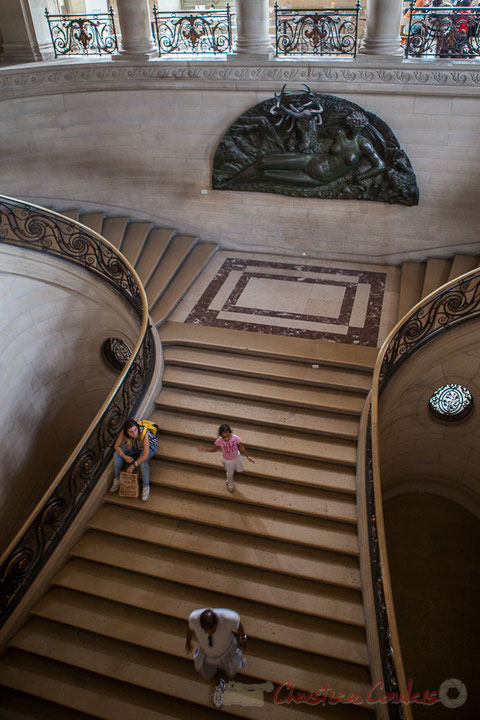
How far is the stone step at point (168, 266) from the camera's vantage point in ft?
30.5

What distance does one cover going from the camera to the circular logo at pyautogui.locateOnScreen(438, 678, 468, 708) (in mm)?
7434

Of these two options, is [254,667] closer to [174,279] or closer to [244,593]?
[244,593]

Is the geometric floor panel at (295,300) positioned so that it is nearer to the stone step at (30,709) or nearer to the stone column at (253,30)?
the stone column at (253,30)

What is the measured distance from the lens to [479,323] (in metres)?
7.46

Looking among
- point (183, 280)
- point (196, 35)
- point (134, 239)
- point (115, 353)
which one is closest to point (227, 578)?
point (115, 353)

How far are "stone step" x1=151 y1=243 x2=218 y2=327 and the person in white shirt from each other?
4.98 metres

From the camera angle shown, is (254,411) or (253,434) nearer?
(253,434)

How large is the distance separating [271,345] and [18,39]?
8307 millimetres

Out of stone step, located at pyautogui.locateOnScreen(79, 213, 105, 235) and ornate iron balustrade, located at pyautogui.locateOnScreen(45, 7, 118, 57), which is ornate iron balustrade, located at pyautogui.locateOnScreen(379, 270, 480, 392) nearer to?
stone step, located at pyautogui.locateOnScreen(79, 213, 105, 235)

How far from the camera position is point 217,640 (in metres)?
4.71

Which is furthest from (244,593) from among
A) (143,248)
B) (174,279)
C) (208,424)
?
(143,248)

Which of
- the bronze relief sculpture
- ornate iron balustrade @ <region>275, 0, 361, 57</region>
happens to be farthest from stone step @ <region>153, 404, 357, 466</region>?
ornate iron balustrade @ <region>275, 0, 361, 57</region>

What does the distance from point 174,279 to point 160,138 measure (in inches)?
114

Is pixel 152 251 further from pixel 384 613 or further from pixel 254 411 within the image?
pixel 384 613
